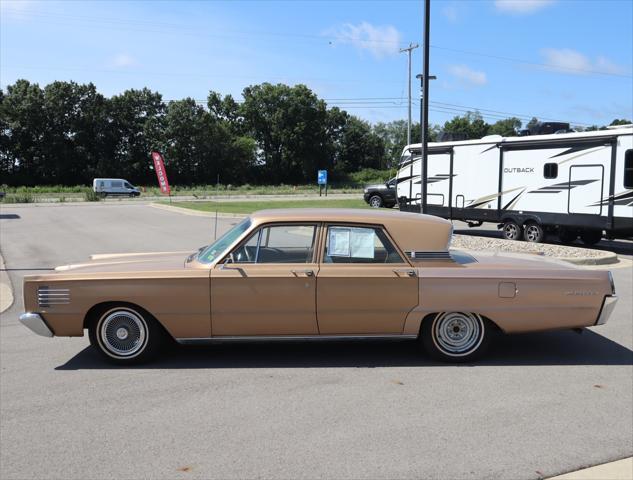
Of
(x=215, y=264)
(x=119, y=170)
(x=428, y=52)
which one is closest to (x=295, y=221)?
(x=215, y=264)

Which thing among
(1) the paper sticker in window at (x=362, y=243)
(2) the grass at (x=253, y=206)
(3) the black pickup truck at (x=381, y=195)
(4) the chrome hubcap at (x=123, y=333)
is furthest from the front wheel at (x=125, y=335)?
(3) the black pickup truck at (x=381, y=195)

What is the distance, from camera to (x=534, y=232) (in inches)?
661

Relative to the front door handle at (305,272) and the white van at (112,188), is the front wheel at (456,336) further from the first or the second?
the white van at (112,188)

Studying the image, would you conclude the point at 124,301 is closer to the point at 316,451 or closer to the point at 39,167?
the point at 316,451

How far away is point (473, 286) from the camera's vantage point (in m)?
5.54

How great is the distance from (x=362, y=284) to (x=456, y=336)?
A: 1058mm

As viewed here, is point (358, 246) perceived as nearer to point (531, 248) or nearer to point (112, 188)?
point (531, 248)

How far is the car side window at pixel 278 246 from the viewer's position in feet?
18.2

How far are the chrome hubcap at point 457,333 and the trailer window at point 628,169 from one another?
10.4 meters

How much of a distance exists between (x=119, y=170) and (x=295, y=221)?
250 ft

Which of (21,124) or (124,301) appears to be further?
(21,124)

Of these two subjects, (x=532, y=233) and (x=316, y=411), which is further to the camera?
(x=532, y=233)

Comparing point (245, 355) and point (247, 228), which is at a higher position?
point (247, 228)

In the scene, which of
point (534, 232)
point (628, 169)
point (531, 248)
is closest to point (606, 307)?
point (531, 248)
